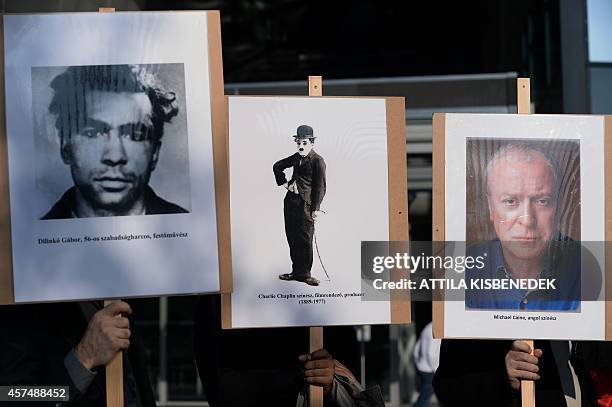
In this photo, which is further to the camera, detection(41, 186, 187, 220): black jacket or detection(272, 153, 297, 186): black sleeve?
detection(272, 153, 297, 186): black sleeve

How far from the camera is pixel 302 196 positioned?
9.70ft

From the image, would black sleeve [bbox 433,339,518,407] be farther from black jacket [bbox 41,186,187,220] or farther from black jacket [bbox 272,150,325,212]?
black jacket [bbox 41,186,187,220]

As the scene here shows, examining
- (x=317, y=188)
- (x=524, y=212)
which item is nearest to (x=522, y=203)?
(x=524, y=212)

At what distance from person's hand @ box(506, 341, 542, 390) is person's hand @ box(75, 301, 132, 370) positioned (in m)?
1.18

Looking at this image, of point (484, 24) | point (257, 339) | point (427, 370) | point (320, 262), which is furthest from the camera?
point (484, 24)

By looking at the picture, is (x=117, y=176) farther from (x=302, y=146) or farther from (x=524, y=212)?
(x=524, y=212)

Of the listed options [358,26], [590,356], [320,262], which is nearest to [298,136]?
[320,262]

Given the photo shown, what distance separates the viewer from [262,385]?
308 centimetres

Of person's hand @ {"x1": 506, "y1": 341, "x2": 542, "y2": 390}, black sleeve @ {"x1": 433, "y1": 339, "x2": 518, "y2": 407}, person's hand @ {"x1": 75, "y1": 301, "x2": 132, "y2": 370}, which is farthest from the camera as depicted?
black sleeve @ {"x1": 433, "y1": 339, "x2": 518, "y2": 407}

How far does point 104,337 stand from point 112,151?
1.79 feet

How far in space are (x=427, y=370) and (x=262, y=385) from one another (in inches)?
187

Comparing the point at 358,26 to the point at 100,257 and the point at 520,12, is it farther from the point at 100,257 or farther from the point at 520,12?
the point at 100,257

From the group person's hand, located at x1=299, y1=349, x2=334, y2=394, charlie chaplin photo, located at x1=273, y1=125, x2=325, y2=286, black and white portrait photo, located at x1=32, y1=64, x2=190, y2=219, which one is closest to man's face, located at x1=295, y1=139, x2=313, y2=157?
charlie chaplin photo, located at x1=273, y1=125, x2=325, y2=286

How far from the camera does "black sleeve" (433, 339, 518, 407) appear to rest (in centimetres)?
303
